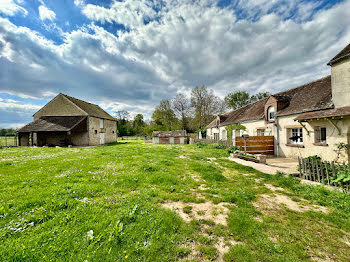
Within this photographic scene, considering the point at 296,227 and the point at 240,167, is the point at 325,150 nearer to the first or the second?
the point at 240,167

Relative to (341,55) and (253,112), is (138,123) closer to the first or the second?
(253,112)

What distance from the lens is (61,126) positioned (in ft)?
78.0

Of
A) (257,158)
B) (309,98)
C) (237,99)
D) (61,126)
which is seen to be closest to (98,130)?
(61,126)

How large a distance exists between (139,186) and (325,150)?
1222 centimetres

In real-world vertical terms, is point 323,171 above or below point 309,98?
below

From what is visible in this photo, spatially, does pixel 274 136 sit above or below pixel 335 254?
above

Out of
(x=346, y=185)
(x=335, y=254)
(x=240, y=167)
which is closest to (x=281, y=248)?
(x=335, y=254)

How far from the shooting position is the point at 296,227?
320 cm

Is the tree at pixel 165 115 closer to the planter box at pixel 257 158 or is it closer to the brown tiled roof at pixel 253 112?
the brown tiled roof at pixel 253 112

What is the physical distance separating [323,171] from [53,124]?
110 feet

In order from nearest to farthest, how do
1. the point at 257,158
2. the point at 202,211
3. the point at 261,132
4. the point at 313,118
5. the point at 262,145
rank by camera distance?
1. the point at 202,211
2. the point at 313,118
3. the point at 257,158
4. the point at 262,145
5. the point at 261,132

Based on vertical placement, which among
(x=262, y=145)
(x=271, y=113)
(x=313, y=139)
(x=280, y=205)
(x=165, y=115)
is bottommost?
(x=280, y=205)

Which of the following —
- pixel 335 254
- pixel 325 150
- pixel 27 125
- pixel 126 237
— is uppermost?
pixel 27 125

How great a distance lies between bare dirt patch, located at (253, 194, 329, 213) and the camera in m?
4.02
